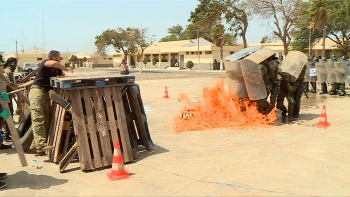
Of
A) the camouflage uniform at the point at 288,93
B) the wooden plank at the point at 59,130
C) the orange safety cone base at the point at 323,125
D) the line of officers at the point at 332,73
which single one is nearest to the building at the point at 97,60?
A: the line of officers at the point at 332,73

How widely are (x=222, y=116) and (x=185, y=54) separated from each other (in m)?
47.5

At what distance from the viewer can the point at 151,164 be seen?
18.7ft

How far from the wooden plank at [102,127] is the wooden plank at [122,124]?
257 millimetres

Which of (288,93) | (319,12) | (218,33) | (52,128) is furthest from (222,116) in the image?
(218,33)

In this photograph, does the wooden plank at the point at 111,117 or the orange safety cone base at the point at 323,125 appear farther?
the orange safety cone base at the point at 323,125

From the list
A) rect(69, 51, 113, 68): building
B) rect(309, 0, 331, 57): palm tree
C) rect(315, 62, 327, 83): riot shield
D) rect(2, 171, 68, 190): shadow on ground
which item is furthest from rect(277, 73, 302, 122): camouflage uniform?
rect(69, 51, 113, 68): building

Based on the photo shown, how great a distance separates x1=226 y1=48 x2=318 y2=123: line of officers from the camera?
26.9ft

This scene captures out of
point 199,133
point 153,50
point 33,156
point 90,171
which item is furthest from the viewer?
point 153,50

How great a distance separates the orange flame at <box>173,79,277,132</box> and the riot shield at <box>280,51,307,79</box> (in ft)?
3.91

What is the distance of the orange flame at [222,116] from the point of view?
8.48 meters

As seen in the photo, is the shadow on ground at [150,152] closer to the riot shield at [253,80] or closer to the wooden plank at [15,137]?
the wooden plank at [15,137]

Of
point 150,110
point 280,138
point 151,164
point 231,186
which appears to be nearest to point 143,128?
point 151,164

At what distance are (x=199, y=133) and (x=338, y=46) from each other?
44155 millimetres

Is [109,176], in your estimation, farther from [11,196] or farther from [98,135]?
[11,196]
